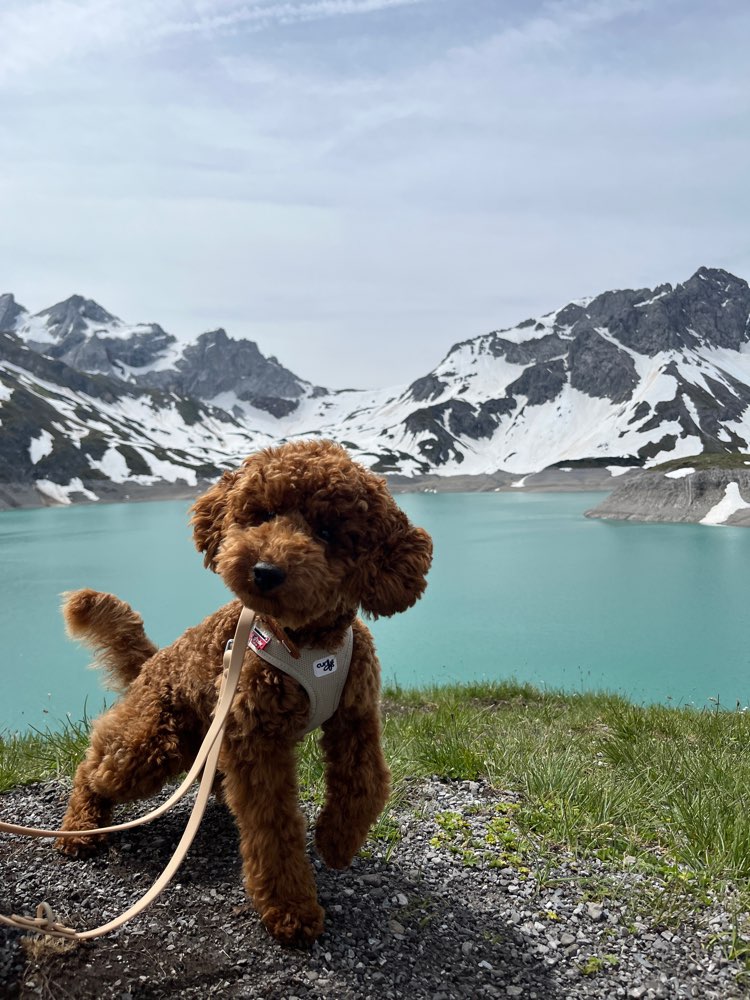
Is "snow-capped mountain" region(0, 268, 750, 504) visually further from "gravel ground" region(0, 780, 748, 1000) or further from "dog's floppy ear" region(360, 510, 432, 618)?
"dog's floppy ear" region(360, 510, 432, 618)

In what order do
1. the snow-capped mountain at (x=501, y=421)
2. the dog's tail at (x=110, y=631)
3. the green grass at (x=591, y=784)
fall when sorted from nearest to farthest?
the green grass at (x=591, y=784) → the dog's tail at (x=110, y=631) → the snow-capped mountain at (x=501, y=421)

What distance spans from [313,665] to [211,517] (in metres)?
0.80

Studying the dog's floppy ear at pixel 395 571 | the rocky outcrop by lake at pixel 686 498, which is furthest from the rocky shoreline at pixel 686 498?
the dog's floppy ear at pixel 395 571

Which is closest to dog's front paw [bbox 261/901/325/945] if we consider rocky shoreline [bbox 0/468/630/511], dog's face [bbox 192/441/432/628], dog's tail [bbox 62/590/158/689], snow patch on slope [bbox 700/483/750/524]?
dog's face [bbox 192/441/432/628]

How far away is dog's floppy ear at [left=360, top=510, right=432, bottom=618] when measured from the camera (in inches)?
106

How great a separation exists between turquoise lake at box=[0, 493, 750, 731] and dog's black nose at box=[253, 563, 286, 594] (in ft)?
7.33

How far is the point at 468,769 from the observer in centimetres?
426

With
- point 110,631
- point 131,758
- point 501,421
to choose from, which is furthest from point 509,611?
point 501,421

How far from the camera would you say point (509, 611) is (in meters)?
25.1

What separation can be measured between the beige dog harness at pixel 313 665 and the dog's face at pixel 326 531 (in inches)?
9.6

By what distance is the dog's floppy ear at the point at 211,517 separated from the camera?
9.48 feet

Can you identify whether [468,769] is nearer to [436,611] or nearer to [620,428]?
[436,611]

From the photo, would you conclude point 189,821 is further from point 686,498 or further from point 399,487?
point 399,487

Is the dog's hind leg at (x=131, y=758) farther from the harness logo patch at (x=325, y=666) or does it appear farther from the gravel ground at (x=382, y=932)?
the harness logo patch at (x=325, y=666)
